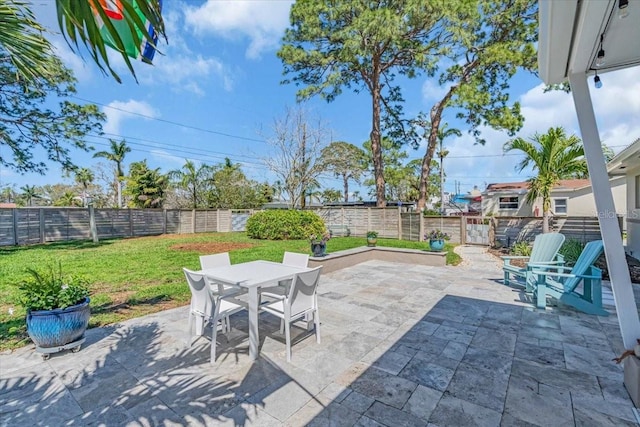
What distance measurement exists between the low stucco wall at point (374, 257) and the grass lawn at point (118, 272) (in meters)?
0.68

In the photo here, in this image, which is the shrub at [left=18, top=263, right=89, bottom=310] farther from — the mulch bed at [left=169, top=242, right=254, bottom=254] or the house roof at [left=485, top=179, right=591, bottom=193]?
the house roof at [left=485, top=179, right=591, bottom=193]

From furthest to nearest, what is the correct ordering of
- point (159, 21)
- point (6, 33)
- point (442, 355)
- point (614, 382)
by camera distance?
point (442, 355), point (614, 382), point (6, 33), point (159, 21)

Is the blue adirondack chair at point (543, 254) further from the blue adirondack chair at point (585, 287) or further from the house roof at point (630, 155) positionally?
the house roof at point (630, 155)

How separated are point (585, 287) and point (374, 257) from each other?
185 inches

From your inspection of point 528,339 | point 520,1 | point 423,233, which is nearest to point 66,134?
point 423,233

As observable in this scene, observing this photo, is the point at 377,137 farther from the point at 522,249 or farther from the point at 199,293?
the point at 199,293

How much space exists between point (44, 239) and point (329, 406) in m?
14.8

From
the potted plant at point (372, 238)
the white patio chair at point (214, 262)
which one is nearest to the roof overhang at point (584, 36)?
the white patio chair at point (214, 262)

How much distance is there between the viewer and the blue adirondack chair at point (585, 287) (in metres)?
3.80

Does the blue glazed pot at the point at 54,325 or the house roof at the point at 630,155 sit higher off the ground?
the house roof at the point at 630,155

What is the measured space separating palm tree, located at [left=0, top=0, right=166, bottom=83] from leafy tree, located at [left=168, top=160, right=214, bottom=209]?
20326mm

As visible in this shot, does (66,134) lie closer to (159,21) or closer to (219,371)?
(219,371)

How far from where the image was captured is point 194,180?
21.1 meters

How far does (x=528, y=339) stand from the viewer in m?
3.20
